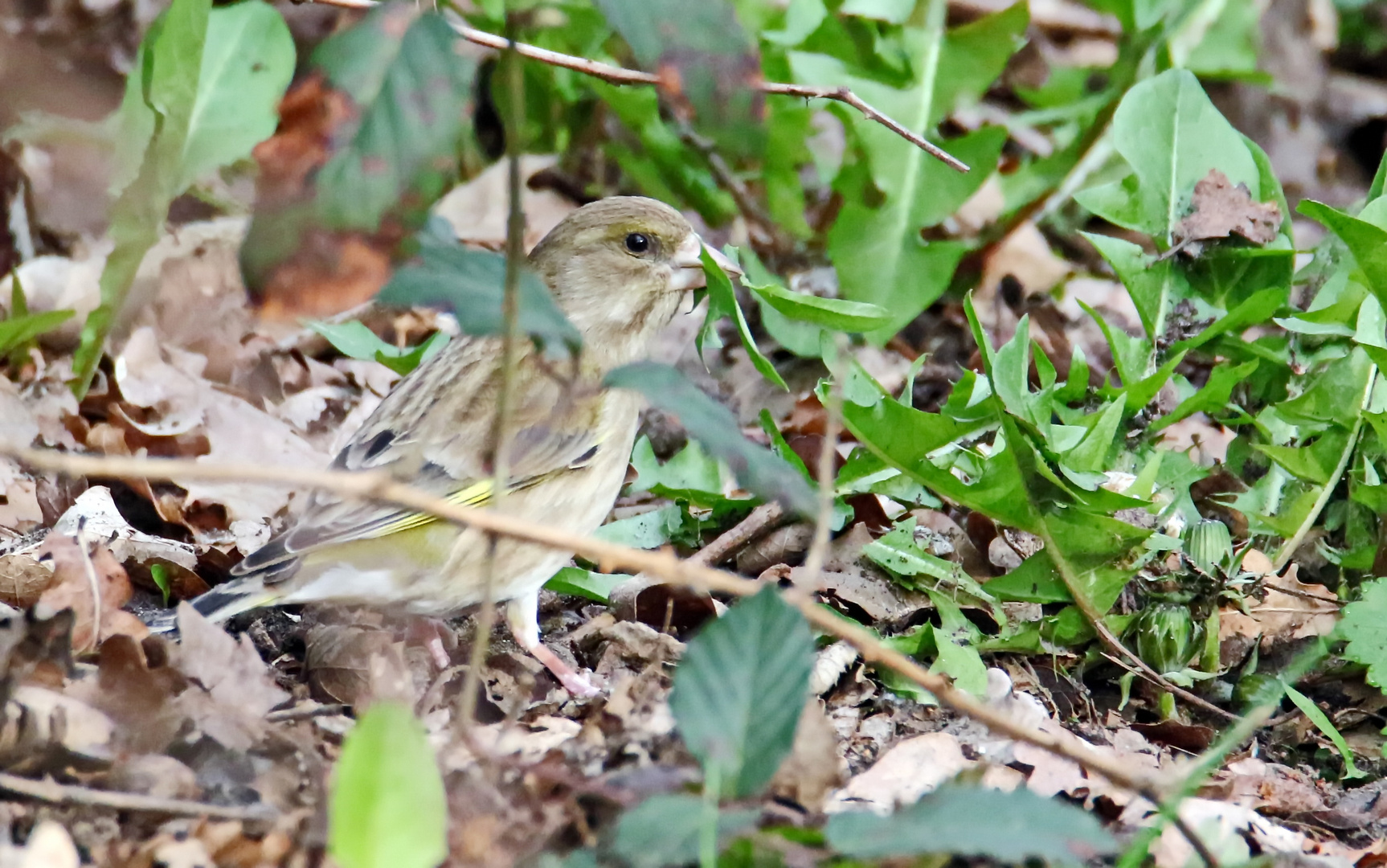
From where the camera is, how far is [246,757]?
2783mm

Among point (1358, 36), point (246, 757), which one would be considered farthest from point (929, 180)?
point (1358, 36)

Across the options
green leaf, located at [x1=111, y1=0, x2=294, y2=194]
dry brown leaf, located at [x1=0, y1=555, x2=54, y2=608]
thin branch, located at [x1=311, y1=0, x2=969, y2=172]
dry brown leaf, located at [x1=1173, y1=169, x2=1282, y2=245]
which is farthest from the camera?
green leaf, located at [x1=111, y1=0, x2=294, y2=194]

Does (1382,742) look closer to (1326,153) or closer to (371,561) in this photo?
(371,561)

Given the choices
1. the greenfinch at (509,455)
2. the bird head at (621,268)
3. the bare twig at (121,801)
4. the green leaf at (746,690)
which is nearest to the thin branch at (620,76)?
the greenfinch at (509,455)

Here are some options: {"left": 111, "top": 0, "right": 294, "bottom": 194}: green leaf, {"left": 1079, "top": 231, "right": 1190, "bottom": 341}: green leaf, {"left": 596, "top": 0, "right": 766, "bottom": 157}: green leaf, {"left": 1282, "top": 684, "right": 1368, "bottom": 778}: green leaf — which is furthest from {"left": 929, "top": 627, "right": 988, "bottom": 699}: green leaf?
{"left": 111, "top": 0, "right": 294, "bottom": 194}: green leaf

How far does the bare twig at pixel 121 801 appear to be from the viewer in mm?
2537

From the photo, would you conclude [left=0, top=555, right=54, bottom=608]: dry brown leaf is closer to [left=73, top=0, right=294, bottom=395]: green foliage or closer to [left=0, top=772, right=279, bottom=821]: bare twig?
[left=0, top=772, right=279, bottom=821]: bare twig

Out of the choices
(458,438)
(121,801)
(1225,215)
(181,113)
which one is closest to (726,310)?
(458,438)

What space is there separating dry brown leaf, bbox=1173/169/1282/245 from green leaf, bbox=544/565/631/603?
80.4 inches

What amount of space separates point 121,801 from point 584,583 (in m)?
1.75

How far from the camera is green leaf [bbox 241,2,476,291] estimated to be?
2.11 metres

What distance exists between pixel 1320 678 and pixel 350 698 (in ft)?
8.42

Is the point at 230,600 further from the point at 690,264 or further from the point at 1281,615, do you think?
the point at 1281,615

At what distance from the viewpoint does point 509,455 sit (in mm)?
3945
